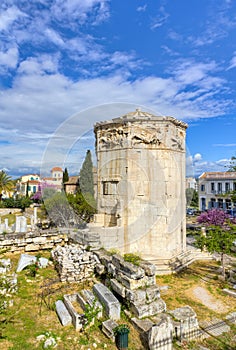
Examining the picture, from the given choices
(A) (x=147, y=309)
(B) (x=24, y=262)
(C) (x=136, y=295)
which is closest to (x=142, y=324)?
(A) (x=147, y=309)

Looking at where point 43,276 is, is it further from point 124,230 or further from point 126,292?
point 124,230

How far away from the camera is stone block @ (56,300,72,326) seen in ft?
18.5

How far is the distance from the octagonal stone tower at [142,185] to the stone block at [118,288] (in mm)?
3719

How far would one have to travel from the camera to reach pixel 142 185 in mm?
11281


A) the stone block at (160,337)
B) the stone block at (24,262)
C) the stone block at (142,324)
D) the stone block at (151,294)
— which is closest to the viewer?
the stone block at (160,337)

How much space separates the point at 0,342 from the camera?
4988mm

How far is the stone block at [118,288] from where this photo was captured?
647 cm

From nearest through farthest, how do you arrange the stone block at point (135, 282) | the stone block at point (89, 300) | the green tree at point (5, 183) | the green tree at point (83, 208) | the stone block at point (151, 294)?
the stone block at point (89, 300), the stone block at point (151, 294), the stone block at point (135, 282), the green tree at point (83, 208), the green tree at point (5, 183)

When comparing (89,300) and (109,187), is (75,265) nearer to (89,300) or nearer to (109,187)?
(89,300)

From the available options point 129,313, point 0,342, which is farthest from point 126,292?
point 0,342

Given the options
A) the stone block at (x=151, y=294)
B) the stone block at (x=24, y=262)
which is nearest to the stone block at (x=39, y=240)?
the stone block at (x=24, y=262)

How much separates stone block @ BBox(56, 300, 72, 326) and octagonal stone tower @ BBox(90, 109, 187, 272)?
4.66 m

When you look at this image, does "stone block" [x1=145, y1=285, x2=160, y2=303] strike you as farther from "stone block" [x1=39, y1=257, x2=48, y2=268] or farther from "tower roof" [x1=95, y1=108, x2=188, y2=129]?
"tower roof" [x1=95, y1=108, x2=188, y2=129]

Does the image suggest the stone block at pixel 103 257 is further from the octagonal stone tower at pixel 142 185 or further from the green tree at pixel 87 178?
the green tree at pixel 87 178
